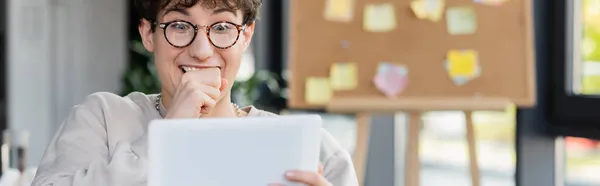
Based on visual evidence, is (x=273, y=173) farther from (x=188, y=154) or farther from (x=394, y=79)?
(x=394, y=79)

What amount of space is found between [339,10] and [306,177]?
206cm

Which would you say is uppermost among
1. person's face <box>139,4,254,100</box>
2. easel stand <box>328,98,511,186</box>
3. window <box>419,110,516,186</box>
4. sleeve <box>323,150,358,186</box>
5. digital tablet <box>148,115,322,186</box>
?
person's face <box>139,4,254,100</box>

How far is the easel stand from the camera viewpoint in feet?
9.39

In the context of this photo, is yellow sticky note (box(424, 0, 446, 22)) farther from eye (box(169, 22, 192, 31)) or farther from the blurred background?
eye (box(169, 22, 192, 31))

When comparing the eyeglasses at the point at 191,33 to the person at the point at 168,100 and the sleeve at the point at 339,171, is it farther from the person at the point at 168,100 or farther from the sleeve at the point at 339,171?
the sleeve at the point at 339,171

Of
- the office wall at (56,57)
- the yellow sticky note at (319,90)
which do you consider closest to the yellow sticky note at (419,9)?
the yellow sticky note at (319,90)

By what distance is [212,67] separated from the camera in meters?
1.32

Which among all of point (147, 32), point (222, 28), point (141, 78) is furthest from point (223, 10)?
point (141, 78)

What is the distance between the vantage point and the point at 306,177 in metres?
1.06

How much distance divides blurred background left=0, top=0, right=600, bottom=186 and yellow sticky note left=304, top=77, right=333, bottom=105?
0.38 m

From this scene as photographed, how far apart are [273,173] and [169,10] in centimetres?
38

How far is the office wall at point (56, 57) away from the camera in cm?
451

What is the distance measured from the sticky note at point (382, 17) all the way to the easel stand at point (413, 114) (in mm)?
274

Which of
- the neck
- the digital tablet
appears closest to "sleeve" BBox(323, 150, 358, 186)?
the neck
